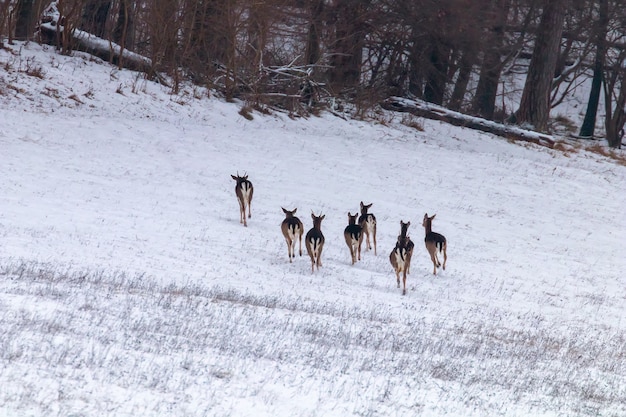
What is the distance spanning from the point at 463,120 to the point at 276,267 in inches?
833

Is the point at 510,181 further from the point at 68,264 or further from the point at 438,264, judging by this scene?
the point at 68,264

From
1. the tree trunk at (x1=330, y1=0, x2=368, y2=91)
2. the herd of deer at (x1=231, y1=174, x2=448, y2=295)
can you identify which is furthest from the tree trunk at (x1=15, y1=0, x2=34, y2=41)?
the herd of deer at (x1=231, y1=174, x2=448, y2=295)

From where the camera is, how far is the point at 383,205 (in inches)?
890

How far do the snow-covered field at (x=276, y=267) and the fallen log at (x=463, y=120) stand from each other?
1.23 metres

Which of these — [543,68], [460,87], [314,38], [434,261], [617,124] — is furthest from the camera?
[617,124]

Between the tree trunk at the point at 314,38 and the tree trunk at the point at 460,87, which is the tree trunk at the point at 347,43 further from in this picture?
the tree trunk at the point at 460,87

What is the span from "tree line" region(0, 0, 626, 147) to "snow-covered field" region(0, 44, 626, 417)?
1.55m

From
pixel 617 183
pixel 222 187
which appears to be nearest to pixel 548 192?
pixel 617 183

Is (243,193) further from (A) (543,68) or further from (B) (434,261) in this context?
(A) (543,68)

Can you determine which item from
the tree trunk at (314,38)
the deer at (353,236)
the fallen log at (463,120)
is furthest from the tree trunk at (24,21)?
the deer at (353,236)

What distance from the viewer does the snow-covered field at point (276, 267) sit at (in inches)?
291

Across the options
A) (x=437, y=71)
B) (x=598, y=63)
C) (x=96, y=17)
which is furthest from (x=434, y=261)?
(x=598, y=63)

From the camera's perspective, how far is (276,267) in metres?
15.2

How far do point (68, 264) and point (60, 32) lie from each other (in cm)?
1875
